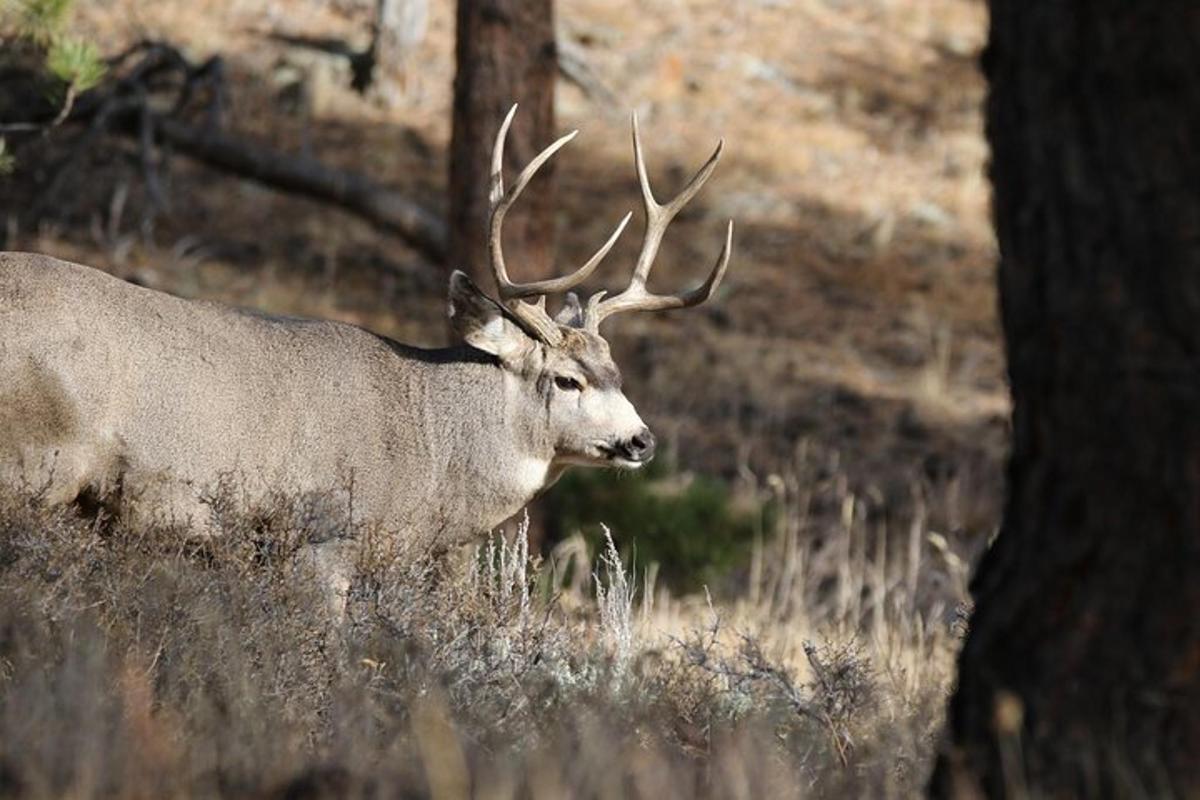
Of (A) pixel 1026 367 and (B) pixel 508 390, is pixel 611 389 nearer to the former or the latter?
(B) pixel 508 390

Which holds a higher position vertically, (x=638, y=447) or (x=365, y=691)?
(x=638, y=447)

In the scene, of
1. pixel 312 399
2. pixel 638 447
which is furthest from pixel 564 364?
pixel 312 399

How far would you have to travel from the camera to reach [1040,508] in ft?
13.6

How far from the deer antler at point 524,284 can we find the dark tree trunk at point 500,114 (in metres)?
2.04

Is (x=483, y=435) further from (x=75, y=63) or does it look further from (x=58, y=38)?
(x=58, y=38)

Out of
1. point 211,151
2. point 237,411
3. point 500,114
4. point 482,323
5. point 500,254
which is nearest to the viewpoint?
point 237,411

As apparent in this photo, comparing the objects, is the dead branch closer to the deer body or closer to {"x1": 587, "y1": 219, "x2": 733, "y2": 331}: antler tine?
{"x1": 587, "y1": 219, "x2": 733, "y2": 331}: antler tine

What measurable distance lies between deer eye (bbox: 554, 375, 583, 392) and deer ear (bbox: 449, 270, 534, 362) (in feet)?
0.71

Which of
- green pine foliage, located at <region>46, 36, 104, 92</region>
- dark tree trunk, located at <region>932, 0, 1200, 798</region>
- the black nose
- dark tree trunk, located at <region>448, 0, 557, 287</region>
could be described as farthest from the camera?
dark tree trunk, located at <region>448, 0, 557, 287</region>

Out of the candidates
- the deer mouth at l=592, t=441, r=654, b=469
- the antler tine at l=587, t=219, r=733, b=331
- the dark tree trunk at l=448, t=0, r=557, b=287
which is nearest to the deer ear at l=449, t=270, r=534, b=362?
the antler tine at l=587, t=219, r=733, b=331

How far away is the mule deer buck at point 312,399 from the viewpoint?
23.7ft

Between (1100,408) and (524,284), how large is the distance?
4.66 meters

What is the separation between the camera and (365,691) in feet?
17.0

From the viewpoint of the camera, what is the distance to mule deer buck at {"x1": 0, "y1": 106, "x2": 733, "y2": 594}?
7.22 metres
